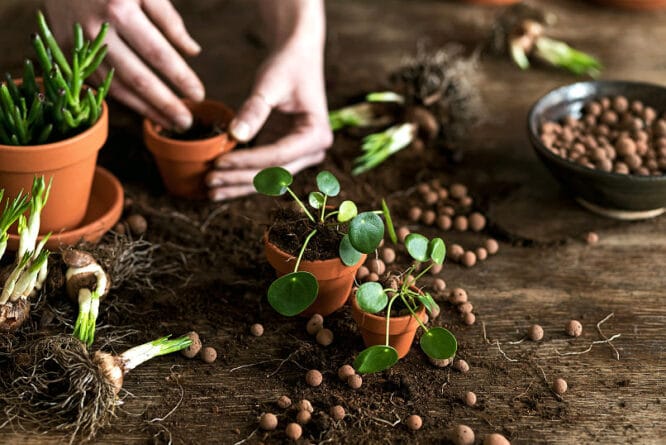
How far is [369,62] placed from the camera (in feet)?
7.48

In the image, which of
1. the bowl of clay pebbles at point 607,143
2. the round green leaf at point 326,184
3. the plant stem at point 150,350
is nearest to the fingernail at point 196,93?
the round green leaf at point 326,184

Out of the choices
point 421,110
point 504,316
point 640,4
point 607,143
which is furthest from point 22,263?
point 640,4

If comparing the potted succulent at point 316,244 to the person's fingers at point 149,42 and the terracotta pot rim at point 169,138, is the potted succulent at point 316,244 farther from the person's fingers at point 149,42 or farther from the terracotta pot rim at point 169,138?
the person's fingers at point 149,42

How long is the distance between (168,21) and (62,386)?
0.81 meters

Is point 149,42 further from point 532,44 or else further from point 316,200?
point 532,44

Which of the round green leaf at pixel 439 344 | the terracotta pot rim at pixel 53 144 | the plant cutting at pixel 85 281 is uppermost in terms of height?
the terracotta pot rim at pixel 53 144

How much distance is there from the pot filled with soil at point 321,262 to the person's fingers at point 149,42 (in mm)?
485

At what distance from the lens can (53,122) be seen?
1394 millimetres

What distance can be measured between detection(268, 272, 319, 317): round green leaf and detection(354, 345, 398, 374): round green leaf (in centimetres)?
12

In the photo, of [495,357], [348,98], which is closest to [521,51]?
[348,98]

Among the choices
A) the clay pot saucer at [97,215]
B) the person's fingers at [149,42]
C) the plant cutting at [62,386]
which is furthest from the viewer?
the person's fingers at [149,42]

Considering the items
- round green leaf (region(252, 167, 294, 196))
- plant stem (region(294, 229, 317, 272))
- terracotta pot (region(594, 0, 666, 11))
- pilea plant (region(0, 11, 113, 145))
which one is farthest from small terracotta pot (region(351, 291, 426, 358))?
terracotta pot (region(594, 0, 666, 11))

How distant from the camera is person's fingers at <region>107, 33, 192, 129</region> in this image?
157 centimetres

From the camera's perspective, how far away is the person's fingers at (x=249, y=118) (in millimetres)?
1640
